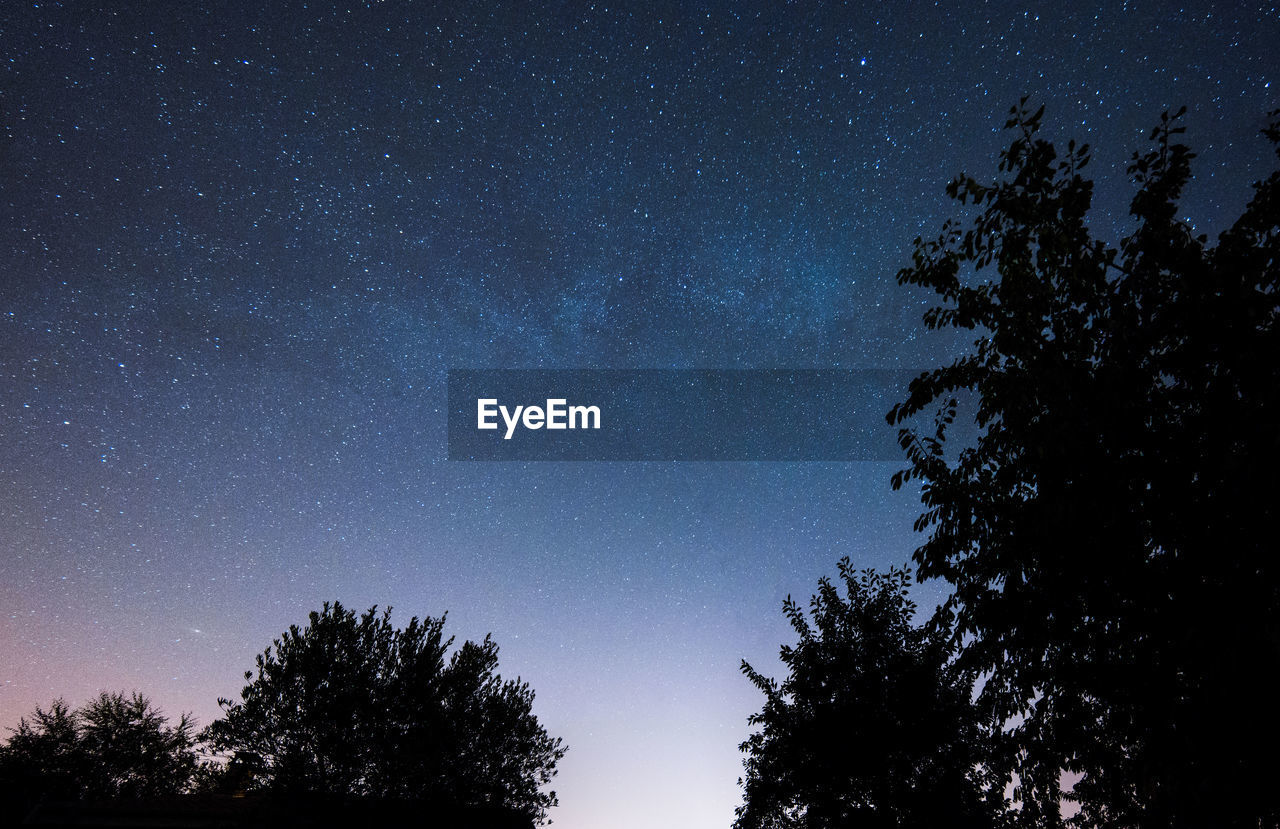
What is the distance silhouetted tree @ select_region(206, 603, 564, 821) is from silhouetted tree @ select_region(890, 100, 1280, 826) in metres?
27.0

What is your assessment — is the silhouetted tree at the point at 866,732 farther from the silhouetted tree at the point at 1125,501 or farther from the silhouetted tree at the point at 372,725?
the silhouetted tree at the point at 372,725

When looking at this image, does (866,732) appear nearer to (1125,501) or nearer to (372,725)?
(1125,501)

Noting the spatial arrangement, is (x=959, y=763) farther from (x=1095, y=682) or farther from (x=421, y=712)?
(x=421, y=712)

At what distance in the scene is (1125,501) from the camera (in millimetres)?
5613

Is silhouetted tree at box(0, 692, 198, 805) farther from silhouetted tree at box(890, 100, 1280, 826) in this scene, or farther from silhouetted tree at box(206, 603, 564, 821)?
silhouetted tree at box(890, 100, 1280, 826)

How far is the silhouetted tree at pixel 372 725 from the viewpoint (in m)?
25.8

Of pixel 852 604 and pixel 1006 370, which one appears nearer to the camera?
pixel 1006 370

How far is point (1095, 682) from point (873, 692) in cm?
901

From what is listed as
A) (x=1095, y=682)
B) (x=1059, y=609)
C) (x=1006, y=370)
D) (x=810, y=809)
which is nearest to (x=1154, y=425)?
(x=1006, y=370)

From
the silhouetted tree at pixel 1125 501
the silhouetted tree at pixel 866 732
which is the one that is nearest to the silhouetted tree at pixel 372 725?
the silhouetted tree at pixel 866 732

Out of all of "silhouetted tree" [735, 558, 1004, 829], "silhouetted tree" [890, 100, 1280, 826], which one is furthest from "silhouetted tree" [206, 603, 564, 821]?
"silhouetted tree" [890, 100, 1280, 826]

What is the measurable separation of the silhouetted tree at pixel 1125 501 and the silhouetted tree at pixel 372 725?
27.0 meters

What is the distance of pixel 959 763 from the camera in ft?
41.7

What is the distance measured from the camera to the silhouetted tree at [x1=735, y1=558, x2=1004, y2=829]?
500 inches
